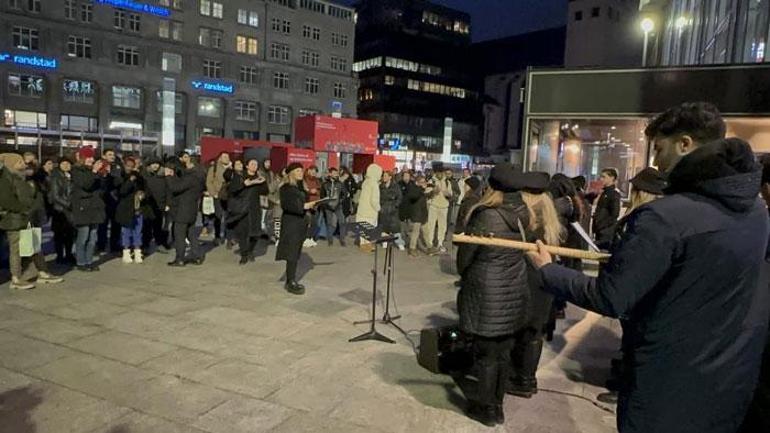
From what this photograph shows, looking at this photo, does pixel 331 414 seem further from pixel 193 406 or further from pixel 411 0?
pixel 411 0

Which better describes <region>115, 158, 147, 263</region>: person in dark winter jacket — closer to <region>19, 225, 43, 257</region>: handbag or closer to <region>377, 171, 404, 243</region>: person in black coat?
<region>19, 225, 43, 257</region>: handbag

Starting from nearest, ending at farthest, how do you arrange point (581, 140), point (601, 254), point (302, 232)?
point (601, 254), point (302, 232), point (581, 140)

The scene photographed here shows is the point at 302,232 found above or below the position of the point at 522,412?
above

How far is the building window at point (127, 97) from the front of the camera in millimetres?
45812

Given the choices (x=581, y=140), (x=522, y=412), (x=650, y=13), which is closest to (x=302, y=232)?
(x=522, y=412)

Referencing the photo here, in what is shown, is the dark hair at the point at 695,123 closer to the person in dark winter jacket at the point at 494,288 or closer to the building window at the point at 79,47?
the person in dark winter jacket at the point at 494,288

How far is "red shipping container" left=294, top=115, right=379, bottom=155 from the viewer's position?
19500 mm

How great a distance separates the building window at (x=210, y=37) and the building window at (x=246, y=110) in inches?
234

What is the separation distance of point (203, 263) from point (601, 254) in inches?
337

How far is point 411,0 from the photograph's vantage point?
79.9m

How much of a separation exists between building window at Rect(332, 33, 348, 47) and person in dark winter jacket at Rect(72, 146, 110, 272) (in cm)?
5637

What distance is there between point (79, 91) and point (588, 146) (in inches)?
1719

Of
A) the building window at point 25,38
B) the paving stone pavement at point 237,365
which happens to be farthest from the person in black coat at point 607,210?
the building window at point 25,38

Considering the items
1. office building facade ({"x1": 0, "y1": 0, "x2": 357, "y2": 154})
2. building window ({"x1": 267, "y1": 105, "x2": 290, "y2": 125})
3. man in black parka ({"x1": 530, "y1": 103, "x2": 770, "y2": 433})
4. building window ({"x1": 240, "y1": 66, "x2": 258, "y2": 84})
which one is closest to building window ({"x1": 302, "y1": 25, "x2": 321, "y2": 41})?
office building facade ({"x1": 0, "y1": 0, "x2": 357, "y2": 154})
